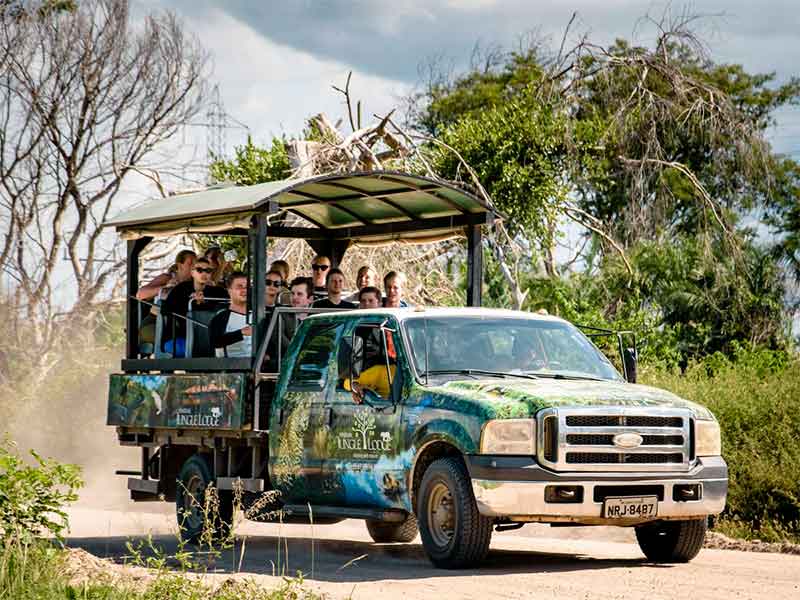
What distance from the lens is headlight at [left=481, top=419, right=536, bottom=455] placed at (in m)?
10.4

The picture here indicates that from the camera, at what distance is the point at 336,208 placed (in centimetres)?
1622

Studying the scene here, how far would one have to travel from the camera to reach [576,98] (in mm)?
27297

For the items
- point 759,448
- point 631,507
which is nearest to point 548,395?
point 631,507

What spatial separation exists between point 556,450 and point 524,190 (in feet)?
53.4

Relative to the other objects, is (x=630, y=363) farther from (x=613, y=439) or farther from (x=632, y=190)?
(x=632, y=190)

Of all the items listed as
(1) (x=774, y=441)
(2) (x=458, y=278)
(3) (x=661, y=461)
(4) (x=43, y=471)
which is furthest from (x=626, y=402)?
(2) (x=458, y=278)

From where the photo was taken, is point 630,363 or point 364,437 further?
point 630,363

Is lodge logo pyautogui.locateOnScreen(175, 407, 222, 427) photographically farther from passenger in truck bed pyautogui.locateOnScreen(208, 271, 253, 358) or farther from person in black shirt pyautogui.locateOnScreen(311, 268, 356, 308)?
person in black shirt pyautogui.locateOnScreen(311, 268, 356, 308)

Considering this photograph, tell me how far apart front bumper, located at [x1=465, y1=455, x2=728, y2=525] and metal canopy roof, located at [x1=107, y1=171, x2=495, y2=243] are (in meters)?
3.92

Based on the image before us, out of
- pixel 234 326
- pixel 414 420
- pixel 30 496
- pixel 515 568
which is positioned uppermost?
pixel 234 326

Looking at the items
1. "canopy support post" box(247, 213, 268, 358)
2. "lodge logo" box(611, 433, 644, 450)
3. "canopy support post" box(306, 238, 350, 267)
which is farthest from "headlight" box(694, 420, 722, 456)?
"canopy support post" box(306, 238, 350, 267)

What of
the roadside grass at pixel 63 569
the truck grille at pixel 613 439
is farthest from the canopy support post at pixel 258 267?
the truck grille at pixel 613 439

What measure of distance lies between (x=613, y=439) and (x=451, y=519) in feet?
4.21

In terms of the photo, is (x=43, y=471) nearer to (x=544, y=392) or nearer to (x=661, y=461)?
(x=544, y=392)
